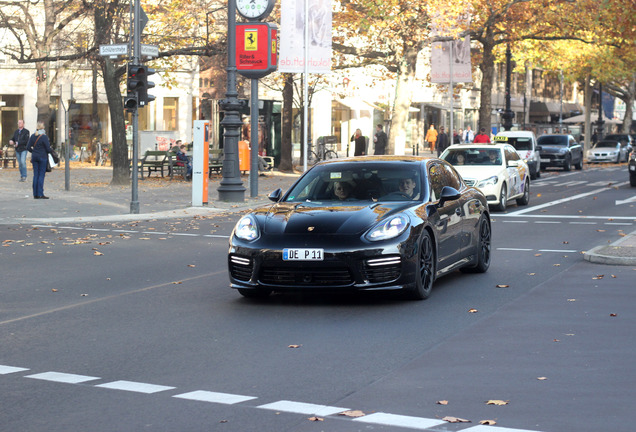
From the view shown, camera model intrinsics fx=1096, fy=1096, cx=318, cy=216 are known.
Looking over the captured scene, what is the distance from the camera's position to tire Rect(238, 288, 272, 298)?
10.5 metres

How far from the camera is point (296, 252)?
9.84 meters

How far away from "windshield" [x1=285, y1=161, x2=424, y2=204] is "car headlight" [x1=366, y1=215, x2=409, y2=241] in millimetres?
860

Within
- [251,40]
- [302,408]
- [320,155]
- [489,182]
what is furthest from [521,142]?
[302,408]

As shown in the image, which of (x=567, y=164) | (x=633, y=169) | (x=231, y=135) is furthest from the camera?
(x=567, y=164)

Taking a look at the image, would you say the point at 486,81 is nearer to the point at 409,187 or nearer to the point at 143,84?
the point at 143,84

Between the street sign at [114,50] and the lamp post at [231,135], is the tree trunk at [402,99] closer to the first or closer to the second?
the lamp post at [231,135]

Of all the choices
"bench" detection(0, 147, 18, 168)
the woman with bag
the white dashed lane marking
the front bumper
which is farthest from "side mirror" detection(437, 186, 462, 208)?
"bench" detection(0, 147, 18, 168)

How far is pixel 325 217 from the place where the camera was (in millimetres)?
10188

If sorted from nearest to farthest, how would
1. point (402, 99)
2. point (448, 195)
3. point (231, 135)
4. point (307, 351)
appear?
point (307, 351)
point (448, 195)
point (231, 135)
point (402, 99)

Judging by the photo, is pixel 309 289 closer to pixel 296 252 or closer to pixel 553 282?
pixel 296 252

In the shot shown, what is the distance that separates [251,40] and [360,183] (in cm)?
1626

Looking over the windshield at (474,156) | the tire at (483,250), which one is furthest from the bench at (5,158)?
the tire at (483,250)

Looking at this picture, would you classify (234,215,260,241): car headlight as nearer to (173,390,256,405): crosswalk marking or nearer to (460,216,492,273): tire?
(460,216,492,273): tire

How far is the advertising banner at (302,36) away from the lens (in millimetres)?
27750
